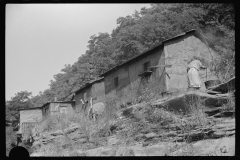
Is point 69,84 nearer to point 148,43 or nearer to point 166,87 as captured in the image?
point 148,43

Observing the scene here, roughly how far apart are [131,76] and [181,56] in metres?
3.74

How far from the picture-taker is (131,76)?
19375 mm

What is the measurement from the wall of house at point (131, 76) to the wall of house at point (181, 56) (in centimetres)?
44

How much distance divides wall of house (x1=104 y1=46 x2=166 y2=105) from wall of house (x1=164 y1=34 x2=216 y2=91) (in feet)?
1.44

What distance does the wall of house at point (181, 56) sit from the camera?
16.6 m

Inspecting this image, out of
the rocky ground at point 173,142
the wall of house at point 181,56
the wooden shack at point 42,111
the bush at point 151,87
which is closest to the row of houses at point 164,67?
the wall of house at point 181,56

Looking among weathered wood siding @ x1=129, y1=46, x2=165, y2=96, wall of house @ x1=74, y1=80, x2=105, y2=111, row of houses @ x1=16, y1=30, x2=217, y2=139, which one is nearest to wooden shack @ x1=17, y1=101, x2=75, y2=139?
wall of house @ x1=74, y1=80, x2=105, y2=111

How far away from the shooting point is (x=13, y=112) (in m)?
29.4

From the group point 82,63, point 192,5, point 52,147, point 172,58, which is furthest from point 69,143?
point 192,5

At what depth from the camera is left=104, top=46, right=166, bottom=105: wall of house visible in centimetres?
1734

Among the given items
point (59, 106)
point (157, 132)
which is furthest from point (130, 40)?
point (157, 132)

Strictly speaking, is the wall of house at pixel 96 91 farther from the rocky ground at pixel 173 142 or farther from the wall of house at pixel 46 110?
the rocky ground at pixel 173 142

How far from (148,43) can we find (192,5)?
4611 millimetres

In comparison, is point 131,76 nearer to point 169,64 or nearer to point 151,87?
point 151,87
